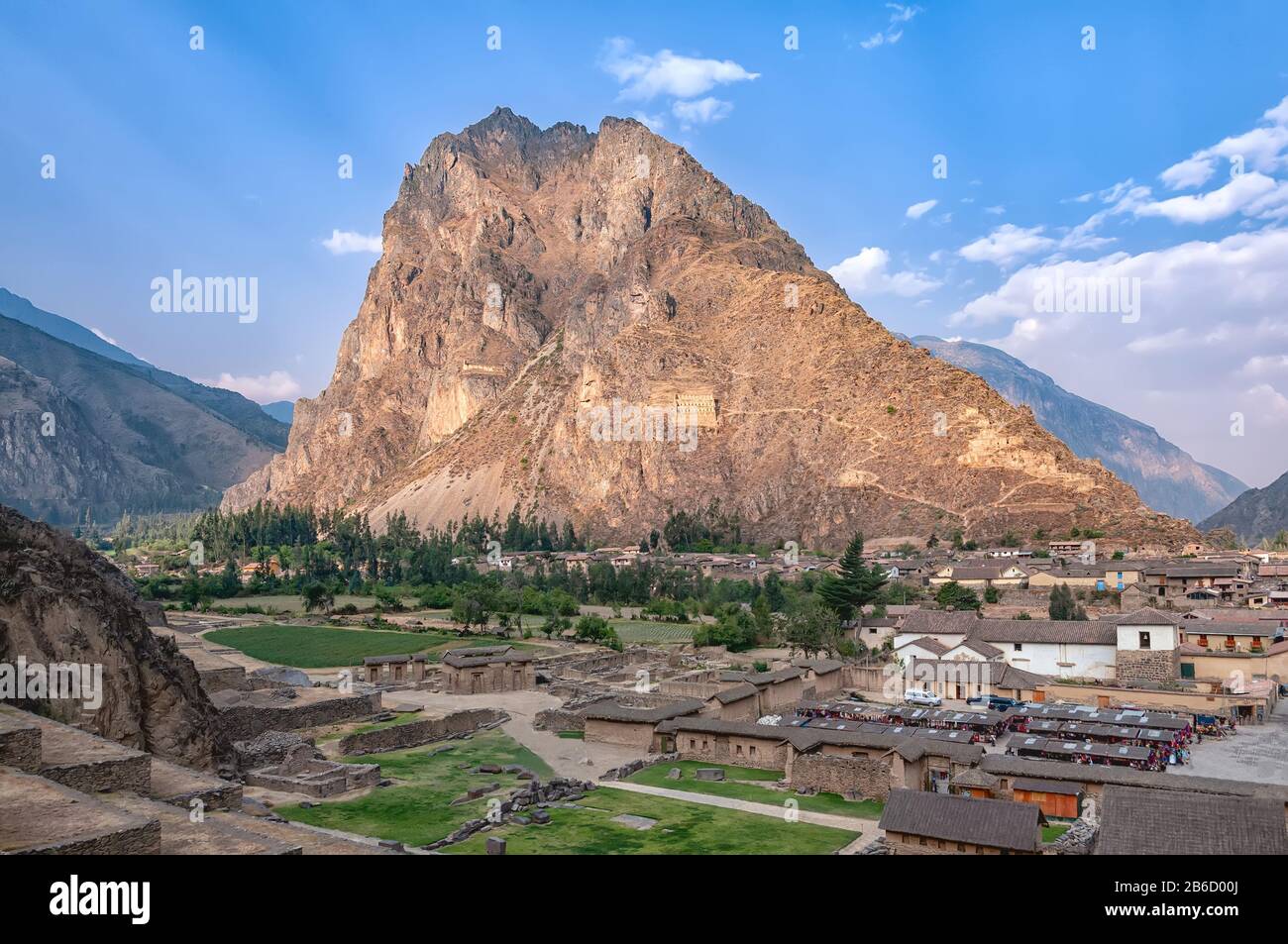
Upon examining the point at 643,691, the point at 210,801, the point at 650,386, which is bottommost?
Result: the point at 643,691

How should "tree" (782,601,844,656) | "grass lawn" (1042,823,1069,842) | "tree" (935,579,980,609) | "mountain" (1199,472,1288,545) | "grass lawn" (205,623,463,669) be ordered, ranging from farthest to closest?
"mountain" (1199,472,1288,545) → "tree" (935,579,980,609) → "grass lawn" (205,623,463,669) → "tree" (782,601,844,656) → "grass lawn" (1042,823,1069,842)

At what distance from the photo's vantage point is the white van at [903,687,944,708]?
4434 cm

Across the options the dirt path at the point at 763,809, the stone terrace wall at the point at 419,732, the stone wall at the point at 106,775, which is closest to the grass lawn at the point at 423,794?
the stone terrace wall at the point at 419,732

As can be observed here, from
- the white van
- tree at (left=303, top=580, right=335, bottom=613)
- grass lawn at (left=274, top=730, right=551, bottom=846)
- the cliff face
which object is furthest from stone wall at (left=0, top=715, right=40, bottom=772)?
tree at (left=303, top=580, right=335, bottom=613)

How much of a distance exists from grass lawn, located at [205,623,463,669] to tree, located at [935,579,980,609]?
3651cm

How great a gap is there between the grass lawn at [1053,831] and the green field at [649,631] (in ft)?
144

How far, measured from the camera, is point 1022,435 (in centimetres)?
11669

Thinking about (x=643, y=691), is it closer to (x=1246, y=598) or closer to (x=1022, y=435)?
(x=1246, y=598)

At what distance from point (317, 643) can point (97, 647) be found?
4385cm

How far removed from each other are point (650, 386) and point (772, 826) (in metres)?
→ 129

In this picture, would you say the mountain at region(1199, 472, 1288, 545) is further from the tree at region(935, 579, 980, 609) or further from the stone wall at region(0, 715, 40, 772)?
the stone wall at region(0, 715, 40, 772)

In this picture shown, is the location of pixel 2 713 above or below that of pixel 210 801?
above

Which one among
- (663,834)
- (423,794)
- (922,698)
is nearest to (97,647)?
(423,794)

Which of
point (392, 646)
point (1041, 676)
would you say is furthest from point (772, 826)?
point (392, 646)
